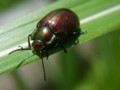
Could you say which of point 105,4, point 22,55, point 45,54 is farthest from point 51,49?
point 105,4

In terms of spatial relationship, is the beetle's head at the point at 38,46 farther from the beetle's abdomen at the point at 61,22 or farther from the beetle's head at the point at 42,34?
the beetle's abdomen at the point at 61,22

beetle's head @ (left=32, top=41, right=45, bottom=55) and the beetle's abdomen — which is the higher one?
the beetle's abdomen

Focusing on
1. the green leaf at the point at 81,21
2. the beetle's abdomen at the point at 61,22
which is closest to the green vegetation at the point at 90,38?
the green leaf at the point at 81,21

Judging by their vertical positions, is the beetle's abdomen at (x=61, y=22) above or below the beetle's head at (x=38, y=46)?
above

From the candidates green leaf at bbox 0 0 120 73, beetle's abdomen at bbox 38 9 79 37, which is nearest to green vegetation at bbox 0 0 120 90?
green leaf at bbox 0 0 120 73

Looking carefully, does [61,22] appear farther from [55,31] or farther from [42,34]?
[42,34]

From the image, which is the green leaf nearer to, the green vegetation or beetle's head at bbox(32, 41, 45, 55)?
the green vegetation

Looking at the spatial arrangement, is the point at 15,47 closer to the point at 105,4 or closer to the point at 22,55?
the point at 22,55
